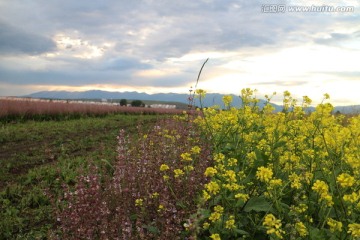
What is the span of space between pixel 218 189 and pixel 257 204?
0.43 metres

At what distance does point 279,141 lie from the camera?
490cm

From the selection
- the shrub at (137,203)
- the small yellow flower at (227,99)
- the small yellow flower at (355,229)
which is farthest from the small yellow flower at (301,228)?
the small yellow flower at (227,99)

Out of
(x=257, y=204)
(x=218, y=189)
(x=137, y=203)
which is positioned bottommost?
(x=137, y=203)

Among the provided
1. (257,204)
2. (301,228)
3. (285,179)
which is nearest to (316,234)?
(301,228)

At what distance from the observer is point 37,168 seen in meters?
7.87

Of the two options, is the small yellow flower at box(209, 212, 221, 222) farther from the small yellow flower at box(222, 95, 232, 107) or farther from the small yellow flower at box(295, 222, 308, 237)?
Answer: the small yellow flower at box(222, 95, 232, 107)

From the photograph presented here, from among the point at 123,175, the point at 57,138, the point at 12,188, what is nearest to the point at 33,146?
the point at 57,138

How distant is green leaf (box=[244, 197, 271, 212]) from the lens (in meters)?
3.47

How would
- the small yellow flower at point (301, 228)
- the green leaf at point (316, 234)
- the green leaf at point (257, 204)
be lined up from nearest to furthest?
the small yellow flower at point (301, 228), the green leaf at point (316, 234), the green leaf at point (257, 204)

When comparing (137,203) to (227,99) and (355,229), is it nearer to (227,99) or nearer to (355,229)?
(355,229)

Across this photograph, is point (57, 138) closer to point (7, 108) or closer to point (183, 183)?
point (7, 108)

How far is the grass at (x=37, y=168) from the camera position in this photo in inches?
211

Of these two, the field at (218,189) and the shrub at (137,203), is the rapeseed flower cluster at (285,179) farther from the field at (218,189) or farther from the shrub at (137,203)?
the shrub at (137,203)

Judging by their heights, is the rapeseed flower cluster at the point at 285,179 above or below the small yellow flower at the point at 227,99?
below
